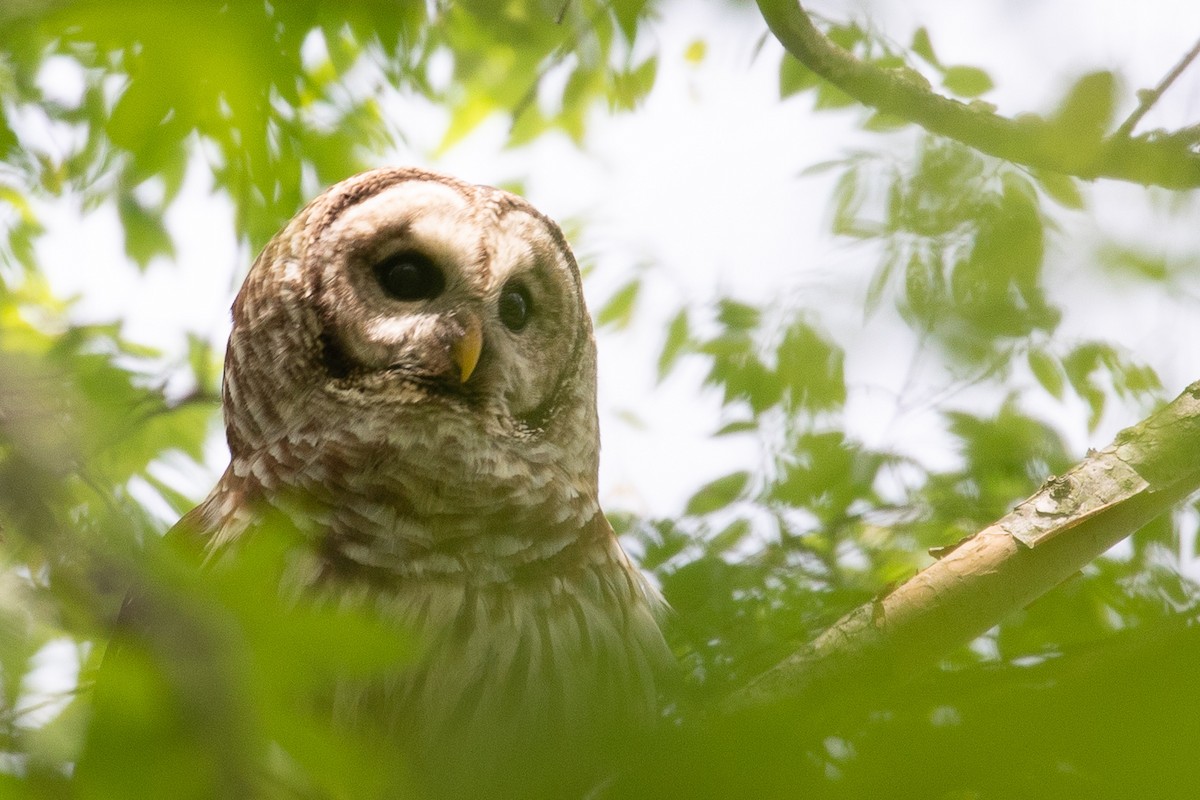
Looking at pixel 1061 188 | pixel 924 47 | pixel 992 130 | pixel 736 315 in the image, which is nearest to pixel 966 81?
pixel 924 47

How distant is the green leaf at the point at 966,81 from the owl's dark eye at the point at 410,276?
143 cm

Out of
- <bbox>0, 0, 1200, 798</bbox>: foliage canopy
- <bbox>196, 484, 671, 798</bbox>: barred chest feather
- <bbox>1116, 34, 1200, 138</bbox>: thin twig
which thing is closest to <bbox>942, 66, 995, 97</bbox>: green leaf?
<bbox>0, 0, 1200, 798</bbox>: foliage canopy

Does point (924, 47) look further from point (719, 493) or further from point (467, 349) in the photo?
point (467, 349)

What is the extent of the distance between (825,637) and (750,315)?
4.61ft

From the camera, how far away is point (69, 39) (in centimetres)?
179

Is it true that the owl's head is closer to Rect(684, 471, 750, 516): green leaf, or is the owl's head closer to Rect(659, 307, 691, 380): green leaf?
Rect(659, 307, 691, 380): green leaf

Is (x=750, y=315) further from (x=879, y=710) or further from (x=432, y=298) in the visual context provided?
(x=879, y=710)

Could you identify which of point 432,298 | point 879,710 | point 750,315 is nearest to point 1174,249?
point 879,710

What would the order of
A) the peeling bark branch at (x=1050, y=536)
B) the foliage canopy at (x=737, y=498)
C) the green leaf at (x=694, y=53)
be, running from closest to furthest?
the foliage canopy at (x=737, y=498) → the peeling bark branch at (x=1050, y=536) → the green leaf at (x=694, y=53)

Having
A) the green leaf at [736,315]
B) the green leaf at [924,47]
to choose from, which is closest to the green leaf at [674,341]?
the green leaf at [736,315]

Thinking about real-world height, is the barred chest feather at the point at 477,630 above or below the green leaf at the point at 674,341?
below

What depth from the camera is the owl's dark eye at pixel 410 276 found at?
3.24m

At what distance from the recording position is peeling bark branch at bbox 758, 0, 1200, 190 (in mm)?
1546

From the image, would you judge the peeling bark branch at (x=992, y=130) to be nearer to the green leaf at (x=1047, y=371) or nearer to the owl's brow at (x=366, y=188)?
the green leaf at (x=1047, y=371)
